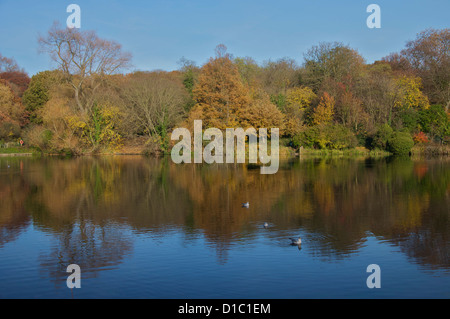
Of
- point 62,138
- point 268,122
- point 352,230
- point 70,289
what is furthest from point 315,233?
point 62,138

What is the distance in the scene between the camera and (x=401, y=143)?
135ft

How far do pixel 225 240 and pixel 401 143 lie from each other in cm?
3536

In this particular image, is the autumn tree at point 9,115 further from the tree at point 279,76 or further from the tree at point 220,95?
the tree at point 279,76

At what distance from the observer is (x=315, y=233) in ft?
36.0

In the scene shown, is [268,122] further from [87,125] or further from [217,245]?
[217,245]

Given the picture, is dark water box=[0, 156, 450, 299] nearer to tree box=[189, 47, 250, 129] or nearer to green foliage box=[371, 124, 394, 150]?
tree box=[189, 47, 250, 129]

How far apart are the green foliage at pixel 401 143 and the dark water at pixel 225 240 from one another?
22857mm

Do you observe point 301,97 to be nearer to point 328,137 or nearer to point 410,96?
point 328,137

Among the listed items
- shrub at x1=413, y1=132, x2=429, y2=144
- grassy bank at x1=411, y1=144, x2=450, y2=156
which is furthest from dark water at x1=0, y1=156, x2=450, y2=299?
shrub at x1=413, y1=132, x2=429, y2=144

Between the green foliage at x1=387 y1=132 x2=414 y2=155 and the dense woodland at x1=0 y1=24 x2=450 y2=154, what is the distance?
0.10 meters

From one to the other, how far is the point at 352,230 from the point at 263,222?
2445 millimetres

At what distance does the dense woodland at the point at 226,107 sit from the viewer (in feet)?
137

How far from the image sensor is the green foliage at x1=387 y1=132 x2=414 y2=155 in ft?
136

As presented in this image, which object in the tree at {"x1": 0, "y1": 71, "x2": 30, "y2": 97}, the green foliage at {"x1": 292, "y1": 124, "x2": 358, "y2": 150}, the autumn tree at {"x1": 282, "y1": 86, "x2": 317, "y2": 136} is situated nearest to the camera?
the green foliage at {"x1": 292, "y1": 124, "x2": 358, "y2": 150}
